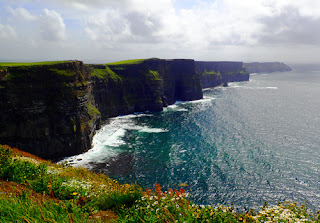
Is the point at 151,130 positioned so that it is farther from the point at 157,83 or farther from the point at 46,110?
the point at 157,83

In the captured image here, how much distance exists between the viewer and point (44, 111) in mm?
47219

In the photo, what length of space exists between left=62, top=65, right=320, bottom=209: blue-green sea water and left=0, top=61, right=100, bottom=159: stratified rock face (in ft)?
17.7

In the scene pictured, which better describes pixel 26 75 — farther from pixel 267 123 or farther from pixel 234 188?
pixel 267 123

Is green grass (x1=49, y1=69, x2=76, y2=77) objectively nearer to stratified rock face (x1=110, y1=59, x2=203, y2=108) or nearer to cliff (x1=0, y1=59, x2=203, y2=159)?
cliff (x1=0, y1=59, x2=203, y2=159)

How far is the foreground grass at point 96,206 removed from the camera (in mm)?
6290

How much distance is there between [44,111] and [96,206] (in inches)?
1792

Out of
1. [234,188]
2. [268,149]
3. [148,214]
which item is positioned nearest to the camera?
[148,214]

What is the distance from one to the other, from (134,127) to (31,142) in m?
33.0

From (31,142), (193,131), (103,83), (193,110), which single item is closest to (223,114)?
(193,110)

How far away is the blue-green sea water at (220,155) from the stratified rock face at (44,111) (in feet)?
17.7

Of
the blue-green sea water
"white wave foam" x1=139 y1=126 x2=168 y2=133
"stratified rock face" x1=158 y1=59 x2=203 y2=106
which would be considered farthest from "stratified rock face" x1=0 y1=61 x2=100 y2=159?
"stratified rock face" x1=158 y1=59 x2=203 y2=106

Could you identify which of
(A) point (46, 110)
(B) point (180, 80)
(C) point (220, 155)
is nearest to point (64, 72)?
(A) point (46, 110)

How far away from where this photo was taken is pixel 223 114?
86.4 meters

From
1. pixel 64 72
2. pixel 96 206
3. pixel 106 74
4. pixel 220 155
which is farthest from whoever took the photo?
pixel 106 74
